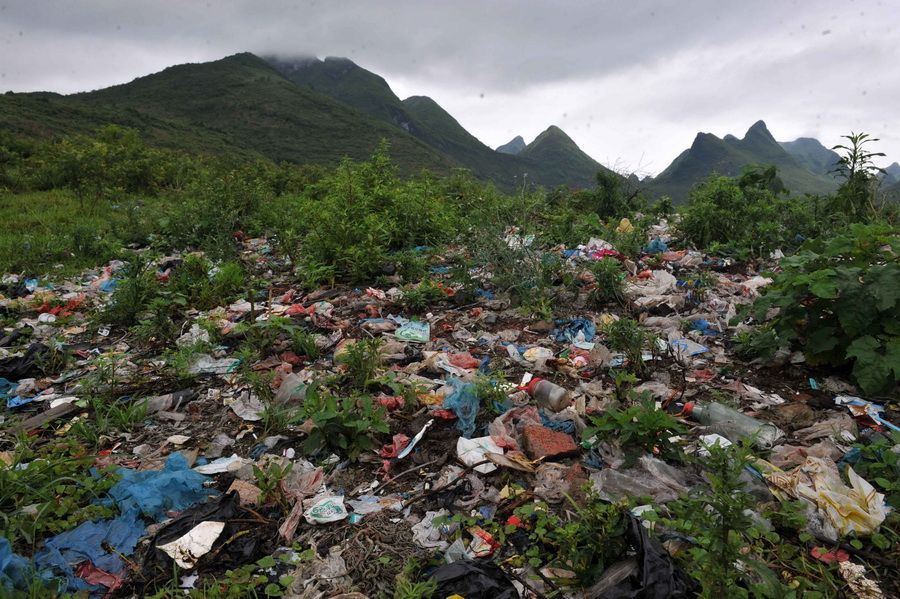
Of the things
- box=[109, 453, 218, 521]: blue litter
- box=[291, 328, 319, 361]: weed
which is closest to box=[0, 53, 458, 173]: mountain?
box=[291, 328, 319, 361]: weed

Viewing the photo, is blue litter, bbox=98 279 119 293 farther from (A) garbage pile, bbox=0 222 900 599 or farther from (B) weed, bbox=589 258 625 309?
(B) weed, bbox=589 258 625 309

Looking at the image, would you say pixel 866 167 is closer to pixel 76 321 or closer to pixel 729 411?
pixel 729 411

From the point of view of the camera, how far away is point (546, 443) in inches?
88.1

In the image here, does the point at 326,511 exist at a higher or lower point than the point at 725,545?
lower

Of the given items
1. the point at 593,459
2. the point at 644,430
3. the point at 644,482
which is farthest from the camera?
the point at 593,459

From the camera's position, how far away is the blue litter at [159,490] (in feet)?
6.48

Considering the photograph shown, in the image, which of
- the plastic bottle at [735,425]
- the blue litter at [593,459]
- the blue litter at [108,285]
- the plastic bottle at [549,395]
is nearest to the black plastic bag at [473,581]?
the blue litter at [593,459]

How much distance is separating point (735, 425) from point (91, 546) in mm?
2626

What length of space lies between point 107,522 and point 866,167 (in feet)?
22.9

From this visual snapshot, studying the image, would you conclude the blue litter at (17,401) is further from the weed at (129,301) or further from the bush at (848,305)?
the bush at (848,305)

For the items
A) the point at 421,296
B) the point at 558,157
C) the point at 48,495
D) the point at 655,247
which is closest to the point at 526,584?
the point at 48,495

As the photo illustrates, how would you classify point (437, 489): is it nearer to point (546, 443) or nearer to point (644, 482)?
point (546, 443)

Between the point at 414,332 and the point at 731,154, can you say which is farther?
the point at 731,154

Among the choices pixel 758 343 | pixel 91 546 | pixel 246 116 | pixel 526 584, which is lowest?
pixel 91 546
